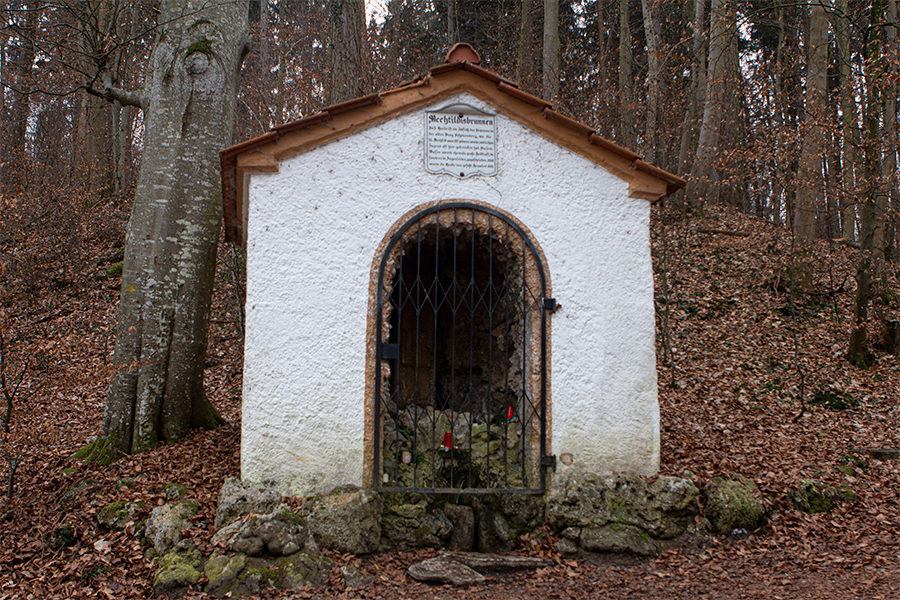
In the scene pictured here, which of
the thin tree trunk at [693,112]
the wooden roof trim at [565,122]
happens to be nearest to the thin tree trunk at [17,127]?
the wooden roof trim at [565,122]

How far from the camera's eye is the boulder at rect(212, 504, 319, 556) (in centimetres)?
444

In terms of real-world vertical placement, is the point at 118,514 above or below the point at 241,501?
below

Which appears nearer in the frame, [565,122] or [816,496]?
[565,122]

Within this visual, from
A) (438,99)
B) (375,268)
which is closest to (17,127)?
(438,99)

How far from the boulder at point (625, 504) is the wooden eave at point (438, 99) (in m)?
2.42

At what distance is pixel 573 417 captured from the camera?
5.12 m

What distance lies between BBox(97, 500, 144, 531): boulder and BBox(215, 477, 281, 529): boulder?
66 centimetres

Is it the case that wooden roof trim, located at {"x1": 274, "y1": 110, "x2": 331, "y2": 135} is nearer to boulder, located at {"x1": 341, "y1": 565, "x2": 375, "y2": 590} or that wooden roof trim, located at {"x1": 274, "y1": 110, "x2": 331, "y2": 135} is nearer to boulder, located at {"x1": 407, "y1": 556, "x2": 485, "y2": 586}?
boulder, located at {"x1": 341, "y1": 565, "x2": 375, "y2": 590}

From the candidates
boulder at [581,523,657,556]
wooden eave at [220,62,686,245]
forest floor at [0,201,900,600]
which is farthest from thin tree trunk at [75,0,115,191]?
boulder at [581,523,657,556]

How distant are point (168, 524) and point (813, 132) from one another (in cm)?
972

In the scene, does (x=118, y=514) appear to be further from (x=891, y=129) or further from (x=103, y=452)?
(x=891, y=129)

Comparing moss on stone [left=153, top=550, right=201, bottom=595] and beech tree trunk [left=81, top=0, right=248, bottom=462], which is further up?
beech tree trunk [left=81, top=0, right=248, bottom=462]

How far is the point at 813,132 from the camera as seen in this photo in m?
9.29

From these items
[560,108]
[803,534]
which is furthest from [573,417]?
[560,108]
